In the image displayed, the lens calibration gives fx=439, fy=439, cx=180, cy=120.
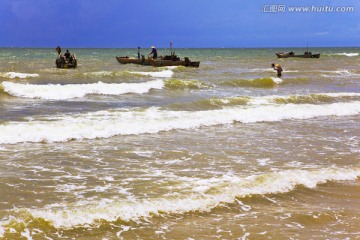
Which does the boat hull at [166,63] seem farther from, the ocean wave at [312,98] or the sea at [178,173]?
the sea at [178,173]

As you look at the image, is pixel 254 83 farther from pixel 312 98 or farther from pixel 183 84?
pixel 312 98

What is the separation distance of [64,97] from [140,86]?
16.5 ft

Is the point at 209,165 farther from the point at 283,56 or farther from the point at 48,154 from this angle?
the point at 283,56

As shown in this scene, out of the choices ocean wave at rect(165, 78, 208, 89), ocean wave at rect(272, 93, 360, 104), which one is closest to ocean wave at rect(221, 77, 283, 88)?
ocean wave at rect(165, 78, 208, 89)

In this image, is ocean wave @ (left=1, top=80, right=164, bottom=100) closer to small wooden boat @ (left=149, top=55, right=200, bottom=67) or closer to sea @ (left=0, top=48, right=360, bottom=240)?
sea @ (left=0, top=48, right=360, bottom=240)

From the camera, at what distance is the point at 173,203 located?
225 inches

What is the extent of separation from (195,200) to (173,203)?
1.02 ft

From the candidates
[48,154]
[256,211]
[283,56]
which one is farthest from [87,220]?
[283,56]

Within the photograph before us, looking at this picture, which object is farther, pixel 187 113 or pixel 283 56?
pixel 283 56

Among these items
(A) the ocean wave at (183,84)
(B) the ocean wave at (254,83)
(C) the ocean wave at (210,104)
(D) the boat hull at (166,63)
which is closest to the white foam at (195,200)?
(C) the ocean wave at (210,104)

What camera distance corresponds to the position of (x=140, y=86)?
23141mm

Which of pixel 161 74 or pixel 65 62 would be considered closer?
pixel 161 74

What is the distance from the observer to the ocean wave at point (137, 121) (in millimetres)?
10234

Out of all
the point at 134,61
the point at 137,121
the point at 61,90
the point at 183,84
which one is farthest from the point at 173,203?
the point at 134,61
